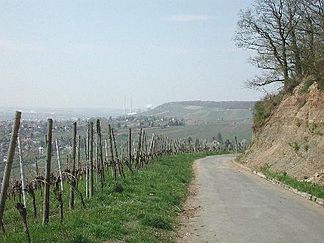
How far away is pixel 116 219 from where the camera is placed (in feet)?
42.3

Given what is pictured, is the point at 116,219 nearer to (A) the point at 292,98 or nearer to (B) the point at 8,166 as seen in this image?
(B) the point at 8,166

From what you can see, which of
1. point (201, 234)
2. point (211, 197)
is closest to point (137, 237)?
point (201, 234)

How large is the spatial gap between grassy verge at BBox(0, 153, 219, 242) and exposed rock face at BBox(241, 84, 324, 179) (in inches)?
355

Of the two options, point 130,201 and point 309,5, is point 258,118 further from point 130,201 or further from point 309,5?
point 130,201

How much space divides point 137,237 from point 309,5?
2434 cm

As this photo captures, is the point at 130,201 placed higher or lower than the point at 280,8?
lower

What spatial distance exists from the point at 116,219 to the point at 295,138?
74.7ft

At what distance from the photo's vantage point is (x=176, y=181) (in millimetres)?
26109

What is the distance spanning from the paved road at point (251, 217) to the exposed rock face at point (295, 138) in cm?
423

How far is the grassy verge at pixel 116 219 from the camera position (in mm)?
10602

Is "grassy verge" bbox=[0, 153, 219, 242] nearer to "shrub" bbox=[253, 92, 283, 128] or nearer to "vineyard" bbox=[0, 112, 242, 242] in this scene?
"vineyard" bbox=[0, 112, 242, 242]

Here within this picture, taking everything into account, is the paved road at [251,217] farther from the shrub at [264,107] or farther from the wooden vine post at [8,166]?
the shrub at [264,107]

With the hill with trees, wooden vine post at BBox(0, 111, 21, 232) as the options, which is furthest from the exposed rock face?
wooden vine post at BBox(0, 111, 21, 232)

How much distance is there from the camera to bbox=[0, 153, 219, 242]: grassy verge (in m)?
10.6
